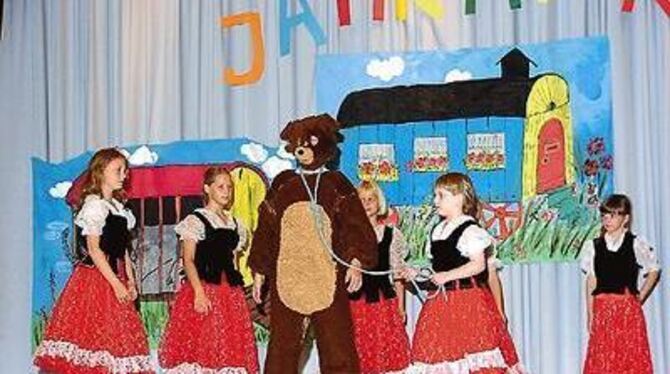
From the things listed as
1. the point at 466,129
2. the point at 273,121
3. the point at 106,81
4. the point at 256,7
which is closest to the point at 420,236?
the point at 466,129

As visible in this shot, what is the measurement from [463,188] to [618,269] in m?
0.53

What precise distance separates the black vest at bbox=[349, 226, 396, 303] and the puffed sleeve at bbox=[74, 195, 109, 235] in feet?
2.66

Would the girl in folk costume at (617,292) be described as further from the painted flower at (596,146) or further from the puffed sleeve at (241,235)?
the puffed sleeve at (241,235)

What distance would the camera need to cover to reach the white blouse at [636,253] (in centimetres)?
379

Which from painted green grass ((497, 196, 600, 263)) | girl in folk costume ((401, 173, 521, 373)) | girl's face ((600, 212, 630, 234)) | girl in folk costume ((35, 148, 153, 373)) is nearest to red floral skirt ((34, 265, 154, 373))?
girl in folk costume ((35, 148, 153, 373))

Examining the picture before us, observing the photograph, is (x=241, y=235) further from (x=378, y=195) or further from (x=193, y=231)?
(x=378, y=195)

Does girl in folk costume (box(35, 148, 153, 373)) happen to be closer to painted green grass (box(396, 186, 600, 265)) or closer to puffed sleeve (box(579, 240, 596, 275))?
painted green grass (box(396, 186, 600, 265))

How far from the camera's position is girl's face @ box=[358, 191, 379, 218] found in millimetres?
3988

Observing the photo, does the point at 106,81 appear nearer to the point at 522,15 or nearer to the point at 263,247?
the point at 263,247

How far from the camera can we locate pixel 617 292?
376cm

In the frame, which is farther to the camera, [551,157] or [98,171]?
[551,157]

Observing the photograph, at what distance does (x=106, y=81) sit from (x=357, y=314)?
56.4 inches

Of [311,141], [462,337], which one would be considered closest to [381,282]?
[462,337]

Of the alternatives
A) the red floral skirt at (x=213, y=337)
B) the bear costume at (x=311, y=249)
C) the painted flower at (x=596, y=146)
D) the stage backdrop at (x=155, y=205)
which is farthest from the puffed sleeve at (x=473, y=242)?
the stage backdrop at (x=155, y=205)
